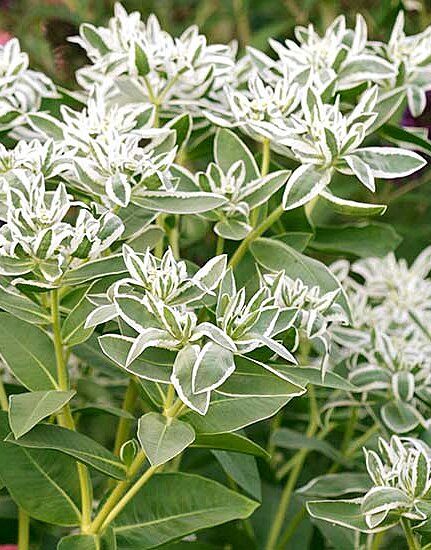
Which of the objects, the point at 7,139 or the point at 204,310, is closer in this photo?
the point at 204,310

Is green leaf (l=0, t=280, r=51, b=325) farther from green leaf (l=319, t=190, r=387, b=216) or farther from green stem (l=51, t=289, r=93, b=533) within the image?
green leaf (l=319, t=190, r=387, b=216)

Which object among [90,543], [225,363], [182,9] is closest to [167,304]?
[225,363]

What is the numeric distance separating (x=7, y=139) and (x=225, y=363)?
367 millimetres

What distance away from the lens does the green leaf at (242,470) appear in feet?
2.25

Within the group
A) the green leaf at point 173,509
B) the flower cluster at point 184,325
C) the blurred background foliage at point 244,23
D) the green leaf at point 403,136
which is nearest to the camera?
the flower cluster at point 184,325

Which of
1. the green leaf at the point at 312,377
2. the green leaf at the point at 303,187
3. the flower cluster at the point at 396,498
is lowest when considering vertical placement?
the flower cluster at the point at 396,498

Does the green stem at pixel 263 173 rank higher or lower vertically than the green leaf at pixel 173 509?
higher

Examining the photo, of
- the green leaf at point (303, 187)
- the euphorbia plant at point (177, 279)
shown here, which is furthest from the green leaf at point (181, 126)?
the green leaf at point (303, 187)

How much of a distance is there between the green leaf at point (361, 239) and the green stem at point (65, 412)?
257 mm

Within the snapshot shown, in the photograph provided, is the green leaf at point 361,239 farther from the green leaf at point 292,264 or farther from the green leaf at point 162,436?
the green leaf at point 162,436

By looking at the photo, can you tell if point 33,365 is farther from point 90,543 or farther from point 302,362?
point 302,362

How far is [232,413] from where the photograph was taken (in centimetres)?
57

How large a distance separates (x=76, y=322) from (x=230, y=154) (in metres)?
0.18

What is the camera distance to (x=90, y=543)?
1.97 feet
